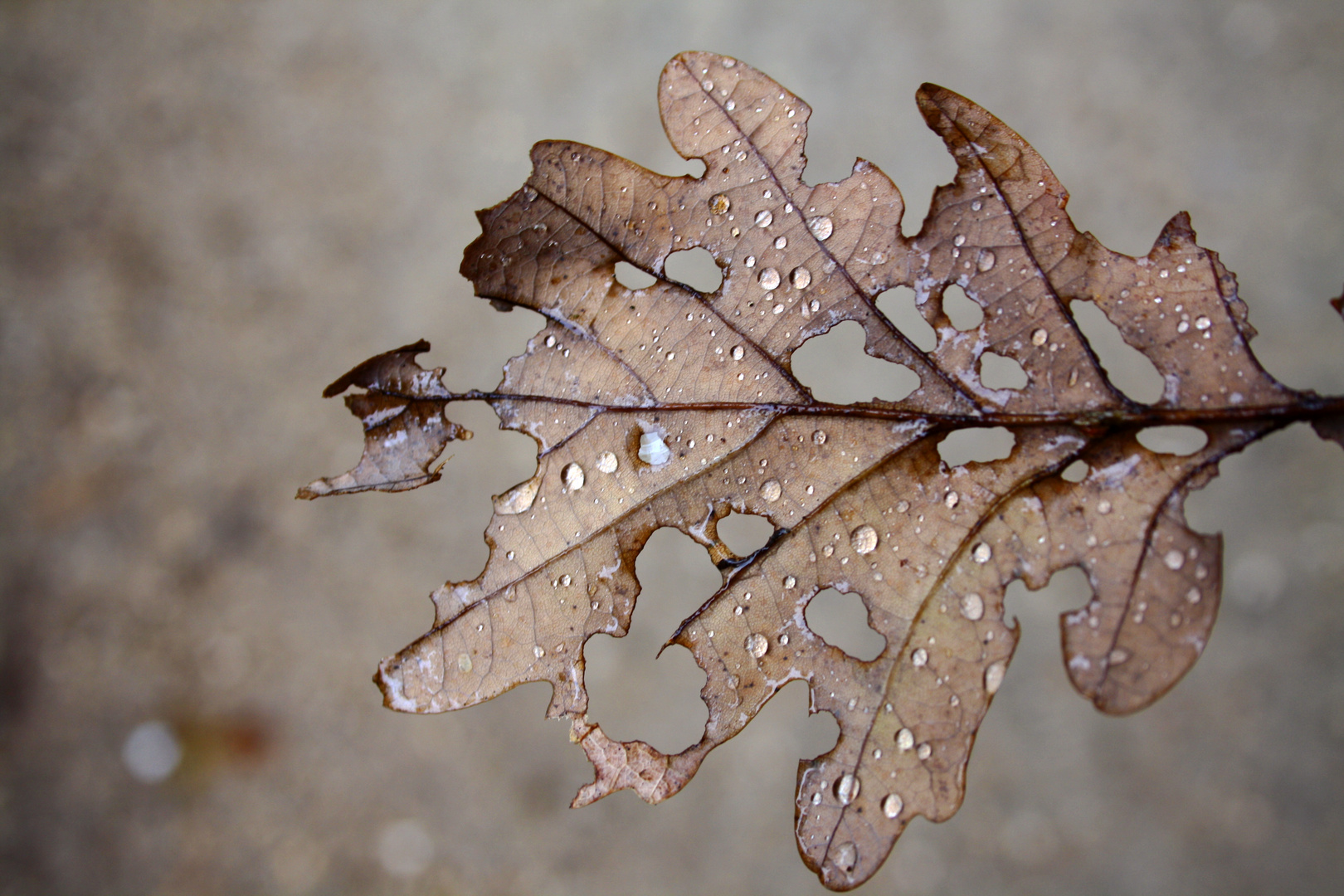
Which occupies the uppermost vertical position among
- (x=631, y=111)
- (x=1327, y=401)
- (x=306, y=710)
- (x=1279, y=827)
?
(x=631, y=111)

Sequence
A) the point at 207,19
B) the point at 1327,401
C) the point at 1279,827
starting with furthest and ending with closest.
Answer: the point at 207,19 < the point at 1279,827 < the point at 1327,401

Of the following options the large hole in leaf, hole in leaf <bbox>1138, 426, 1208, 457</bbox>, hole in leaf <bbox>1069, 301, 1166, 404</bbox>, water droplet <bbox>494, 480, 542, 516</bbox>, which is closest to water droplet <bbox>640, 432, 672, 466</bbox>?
water droplet <bbox>494, 480, 542, 516</bbox>

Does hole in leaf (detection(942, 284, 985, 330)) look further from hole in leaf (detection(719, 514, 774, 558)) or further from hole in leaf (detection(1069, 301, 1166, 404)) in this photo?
hole in leaf (detection(719, 514, 774, 558))

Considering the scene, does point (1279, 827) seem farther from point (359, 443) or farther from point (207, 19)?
point (207, 19)

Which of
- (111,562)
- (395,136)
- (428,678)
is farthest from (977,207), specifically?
(111,562)

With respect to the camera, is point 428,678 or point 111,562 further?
point 111,562

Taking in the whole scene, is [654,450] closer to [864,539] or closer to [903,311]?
[864,539]
